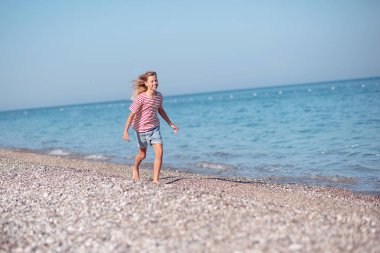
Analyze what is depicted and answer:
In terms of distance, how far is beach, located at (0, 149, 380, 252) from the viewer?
14.6 feet

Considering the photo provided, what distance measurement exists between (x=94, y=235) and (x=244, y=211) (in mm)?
1940

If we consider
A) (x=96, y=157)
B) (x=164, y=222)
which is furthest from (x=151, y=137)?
(x=96, y=157)

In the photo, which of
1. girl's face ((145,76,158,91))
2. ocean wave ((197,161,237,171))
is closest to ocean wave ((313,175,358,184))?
ocean wave ((197,161,237,171))

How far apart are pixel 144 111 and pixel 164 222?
11.8ft

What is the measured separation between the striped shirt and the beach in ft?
4.56

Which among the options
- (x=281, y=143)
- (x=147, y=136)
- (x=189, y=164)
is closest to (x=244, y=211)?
(x=147, y=136)

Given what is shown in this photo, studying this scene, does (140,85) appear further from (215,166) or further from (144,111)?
(215,166)

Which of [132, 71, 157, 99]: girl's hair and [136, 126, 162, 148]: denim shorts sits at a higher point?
[132, 71, 157, 99]: girl's hair

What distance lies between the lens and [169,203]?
5902 millimetres

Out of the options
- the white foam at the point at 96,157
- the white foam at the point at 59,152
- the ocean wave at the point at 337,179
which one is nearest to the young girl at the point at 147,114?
the ocean wave at the point at 337,179

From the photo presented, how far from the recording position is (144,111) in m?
8.46

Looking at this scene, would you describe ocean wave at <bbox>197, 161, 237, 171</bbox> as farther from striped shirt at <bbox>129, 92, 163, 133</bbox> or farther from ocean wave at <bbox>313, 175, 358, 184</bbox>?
striped shirt at <bbox>129, 92, 163, 133</bbox>

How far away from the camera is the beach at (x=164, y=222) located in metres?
4.44

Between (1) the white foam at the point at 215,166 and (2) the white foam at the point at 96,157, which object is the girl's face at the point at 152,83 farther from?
(2) the white foam at the point at 96,157
